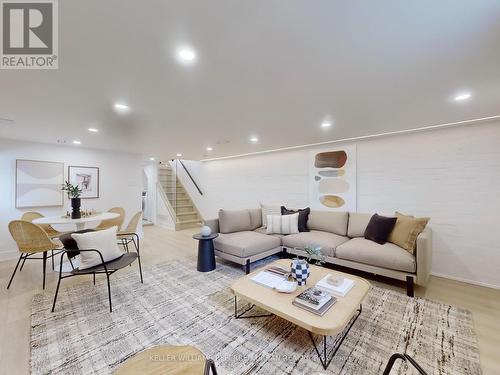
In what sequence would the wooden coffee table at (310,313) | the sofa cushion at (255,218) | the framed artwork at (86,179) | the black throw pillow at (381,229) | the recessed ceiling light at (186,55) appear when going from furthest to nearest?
1. the framed artwork at (86,179)
2. the sofa cushion at (255,218)
3. the black throw pillow at (381,229)
4. the wooden coffee table at (310,313)
5. the recessed ceiling light at (186,55)

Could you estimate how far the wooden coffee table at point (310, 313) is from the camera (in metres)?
1.52

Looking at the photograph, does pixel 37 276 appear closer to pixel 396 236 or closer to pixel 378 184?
pixel 396 236

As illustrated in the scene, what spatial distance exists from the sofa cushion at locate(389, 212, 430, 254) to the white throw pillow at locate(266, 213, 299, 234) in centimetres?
146

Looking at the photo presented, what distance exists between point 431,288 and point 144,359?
3.39m

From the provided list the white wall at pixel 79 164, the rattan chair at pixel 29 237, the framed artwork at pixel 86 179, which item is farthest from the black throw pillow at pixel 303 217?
the framed artwork at pixel 86 179

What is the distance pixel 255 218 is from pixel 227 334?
2.52 m

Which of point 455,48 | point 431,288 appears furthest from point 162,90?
point 431,288

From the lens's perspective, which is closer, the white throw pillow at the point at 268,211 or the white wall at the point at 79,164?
the white wall at the point at 79,164

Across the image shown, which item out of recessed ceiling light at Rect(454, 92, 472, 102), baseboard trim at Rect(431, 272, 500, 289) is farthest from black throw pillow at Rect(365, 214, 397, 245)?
recessed ceiling light at Rect(454, 92, 472, 102)

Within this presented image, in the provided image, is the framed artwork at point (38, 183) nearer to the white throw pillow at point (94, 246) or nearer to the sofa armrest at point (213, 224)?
the white throw pillow at point (94, 246)

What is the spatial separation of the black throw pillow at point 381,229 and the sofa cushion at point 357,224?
0.99ft

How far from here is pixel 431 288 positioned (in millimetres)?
2785

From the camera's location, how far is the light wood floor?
165 cm

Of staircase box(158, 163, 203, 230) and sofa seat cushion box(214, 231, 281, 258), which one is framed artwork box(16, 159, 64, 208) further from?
sofa seat cushion box(214, 231, 281, 258)
